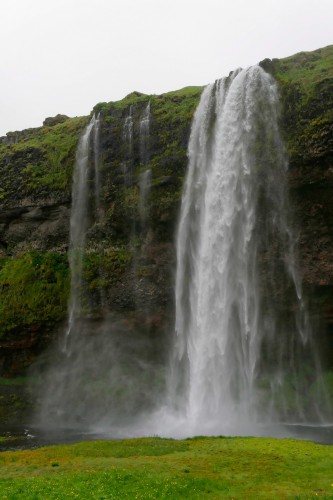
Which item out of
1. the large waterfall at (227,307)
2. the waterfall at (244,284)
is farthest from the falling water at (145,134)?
the waterfall at (244,284)

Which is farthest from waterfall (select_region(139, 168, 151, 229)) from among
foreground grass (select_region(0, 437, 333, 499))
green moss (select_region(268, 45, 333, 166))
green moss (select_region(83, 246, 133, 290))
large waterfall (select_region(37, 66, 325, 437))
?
foreground grass (select_region(0, 437, 333, 499))

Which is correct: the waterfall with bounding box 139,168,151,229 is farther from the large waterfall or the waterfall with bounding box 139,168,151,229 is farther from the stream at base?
the stream at base

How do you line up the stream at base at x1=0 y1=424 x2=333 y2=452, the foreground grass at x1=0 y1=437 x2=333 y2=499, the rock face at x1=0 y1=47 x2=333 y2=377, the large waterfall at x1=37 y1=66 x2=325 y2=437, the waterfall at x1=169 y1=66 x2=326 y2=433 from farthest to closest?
the rock face at x1=0 y1=47 x2=333 y2=377 → the waterfall at x1=169 y1=66 x2=326 y2=433 → the large waterfall at x1=37 y1=66 x2=325 y2=437 → the stream at base at x1=0 y1=424 x2=333 y2=452 → the foreground grass at x1=0 y1=437 x2=333 y2=499

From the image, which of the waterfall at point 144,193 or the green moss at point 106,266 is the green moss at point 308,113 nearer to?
the waterfall at point 144,193

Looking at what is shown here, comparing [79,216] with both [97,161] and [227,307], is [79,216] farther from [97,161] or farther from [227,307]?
[227,307]

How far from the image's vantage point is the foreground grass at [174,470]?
52.6 ft

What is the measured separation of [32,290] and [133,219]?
12868 mm

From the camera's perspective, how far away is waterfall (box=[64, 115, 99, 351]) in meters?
45.5

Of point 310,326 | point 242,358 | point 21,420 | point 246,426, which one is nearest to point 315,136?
point 310,326

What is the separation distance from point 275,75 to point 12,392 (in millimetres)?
36188

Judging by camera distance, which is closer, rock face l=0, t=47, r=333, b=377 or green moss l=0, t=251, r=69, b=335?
rock face l=0, t=47, r=333, b=377

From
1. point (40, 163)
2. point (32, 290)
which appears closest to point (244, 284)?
point (32, 290)

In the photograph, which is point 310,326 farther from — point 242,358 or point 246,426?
point 246,426

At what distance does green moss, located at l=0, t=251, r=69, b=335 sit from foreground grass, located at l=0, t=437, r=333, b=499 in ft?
70.0
